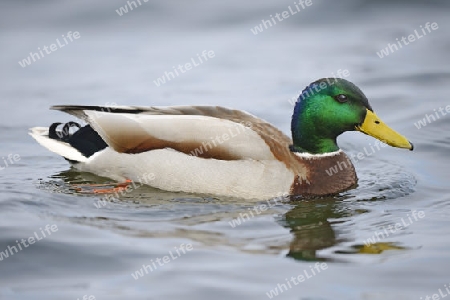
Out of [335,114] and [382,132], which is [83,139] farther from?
[382,132]

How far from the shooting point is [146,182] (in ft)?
30.1

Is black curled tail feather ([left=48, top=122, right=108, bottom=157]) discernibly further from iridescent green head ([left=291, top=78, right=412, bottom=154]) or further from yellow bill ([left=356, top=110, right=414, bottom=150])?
yellow bill ([left=356, top=110, right=414, bottom=150])

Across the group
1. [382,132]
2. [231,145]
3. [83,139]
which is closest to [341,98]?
[382,132]

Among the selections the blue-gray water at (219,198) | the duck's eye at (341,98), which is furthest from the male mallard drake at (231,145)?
the blue-gray water at (219,198)

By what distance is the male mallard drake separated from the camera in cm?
883

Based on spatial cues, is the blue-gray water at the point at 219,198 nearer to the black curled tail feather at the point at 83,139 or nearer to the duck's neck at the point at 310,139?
the black curled tail feather at the point at 83,139

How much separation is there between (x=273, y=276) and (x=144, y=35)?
29.5 feet

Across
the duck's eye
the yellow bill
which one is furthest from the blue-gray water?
the duck's eye

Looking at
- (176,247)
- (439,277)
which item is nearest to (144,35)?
(176,247)

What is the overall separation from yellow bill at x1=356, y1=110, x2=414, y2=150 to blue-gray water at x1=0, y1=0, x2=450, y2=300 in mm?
501

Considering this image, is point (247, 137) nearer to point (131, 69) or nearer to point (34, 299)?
point (34, 299)

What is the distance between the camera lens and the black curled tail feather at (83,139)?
9.49 metres

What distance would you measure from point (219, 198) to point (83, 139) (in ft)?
5.46

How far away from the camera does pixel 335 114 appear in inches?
357
